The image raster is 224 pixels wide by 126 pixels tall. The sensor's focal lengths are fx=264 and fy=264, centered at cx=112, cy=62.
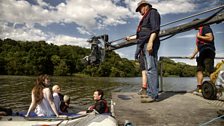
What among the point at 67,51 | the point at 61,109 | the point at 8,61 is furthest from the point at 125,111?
the point at 67,51

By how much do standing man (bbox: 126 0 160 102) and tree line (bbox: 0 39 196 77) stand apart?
66528mm

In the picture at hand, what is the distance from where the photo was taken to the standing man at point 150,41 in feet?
18.6

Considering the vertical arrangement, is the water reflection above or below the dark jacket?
below

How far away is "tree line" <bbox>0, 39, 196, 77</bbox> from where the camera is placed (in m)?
79.3

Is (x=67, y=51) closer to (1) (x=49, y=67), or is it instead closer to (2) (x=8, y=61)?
(1) (x=49, y=67)

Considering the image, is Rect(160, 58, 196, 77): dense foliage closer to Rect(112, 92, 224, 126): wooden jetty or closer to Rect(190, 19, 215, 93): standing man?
Rect(190, 19, 215, 93): standing man

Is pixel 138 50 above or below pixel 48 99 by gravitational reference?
above

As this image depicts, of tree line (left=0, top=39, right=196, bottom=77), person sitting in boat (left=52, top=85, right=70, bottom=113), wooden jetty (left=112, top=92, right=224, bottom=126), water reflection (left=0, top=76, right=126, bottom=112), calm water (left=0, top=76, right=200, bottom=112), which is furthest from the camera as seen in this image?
tree line (left=0, top=39, right=196, bottom=77)

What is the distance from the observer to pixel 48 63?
298 feet

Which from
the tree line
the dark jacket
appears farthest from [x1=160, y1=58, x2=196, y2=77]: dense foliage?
the tree line

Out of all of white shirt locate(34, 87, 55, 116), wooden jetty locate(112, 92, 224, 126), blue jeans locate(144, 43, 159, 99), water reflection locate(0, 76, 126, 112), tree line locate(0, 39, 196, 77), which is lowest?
water reflection locate(0, 76, 126, 112)

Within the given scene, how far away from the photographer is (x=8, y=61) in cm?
8144

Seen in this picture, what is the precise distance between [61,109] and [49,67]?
83.6m

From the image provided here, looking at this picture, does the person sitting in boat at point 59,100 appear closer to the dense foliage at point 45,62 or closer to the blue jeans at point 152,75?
the blue jeans at point 152,75
